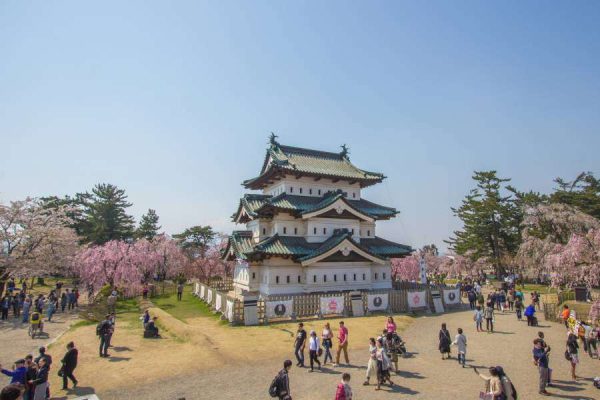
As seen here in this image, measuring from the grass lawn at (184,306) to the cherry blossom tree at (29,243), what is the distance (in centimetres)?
1084

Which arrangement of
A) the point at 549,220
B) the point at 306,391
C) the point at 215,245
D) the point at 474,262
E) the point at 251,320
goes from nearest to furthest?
the point at 306,391, the point at 251,320, the point at 549,220, the point at 474,262, the point at 215,245

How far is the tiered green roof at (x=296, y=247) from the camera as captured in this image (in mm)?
27672

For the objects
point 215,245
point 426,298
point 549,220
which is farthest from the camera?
point 215,245

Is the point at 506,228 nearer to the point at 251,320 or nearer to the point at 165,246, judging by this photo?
the point at 251,320

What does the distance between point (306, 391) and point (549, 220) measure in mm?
38599

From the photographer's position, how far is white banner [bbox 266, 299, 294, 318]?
23.1 metres

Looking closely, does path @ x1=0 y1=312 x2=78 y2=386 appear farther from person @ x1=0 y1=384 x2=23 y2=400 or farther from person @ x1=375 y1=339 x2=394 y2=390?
person @ x1=375 y1=339 x2=394 y2=390

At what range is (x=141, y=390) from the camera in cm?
1205

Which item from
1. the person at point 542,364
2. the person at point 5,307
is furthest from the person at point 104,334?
the person at point 542,364

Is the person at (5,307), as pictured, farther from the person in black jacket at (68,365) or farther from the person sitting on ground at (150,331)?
the person in black jacket at (68,365)

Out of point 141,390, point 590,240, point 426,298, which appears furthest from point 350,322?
point 590,240

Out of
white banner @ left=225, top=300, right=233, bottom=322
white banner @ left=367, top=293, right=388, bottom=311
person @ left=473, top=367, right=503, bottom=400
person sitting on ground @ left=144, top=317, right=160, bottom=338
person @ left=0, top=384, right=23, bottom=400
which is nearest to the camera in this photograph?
person @ left=0, top=384, right=23, bottom=400

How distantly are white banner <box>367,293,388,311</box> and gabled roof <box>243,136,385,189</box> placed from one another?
1269 cm

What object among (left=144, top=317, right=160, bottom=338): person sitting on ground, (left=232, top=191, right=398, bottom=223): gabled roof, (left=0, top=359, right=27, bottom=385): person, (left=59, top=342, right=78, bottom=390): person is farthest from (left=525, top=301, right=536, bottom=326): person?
(left=0, top=359, right=27, bottom=385): person
